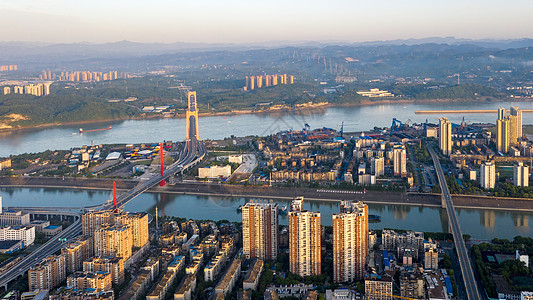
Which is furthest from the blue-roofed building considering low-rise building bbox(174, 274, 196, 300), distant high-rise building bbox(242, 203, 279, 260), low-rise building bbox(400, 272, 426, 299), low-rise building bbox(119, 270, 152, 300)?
low-rise building bbox(119, 270, 152, 300)

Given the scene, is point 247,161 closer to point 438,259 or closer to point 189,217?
point 189,217

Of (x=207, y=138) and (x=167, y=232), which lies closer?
(x=167, y=232)

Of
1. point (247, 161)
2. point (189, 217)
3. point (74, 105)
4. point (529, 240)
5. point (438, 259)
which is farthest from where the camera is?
point (74, 105)

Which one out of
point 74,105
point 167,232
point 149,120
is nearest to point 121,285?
point 167,232

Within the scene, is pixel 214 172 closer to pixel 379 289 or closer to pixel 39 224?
pixel 39 224

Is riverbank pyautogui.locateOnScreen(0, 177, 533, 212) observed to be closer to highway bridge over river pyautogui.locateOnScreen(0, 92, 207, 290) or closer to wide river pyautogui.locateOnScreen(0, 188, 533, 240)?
wide river pyautogui.locateOnScreen(0, 188, 533, 240)

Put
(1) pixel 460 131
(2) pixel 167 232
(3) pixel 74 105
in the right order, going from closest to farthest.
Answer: (2) pixel 167 232 < (1) pixel 460 131 < (3) pixel 74 105

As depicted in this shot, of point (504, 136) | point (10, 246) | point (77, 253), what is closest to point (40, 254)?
point (10, 246)
